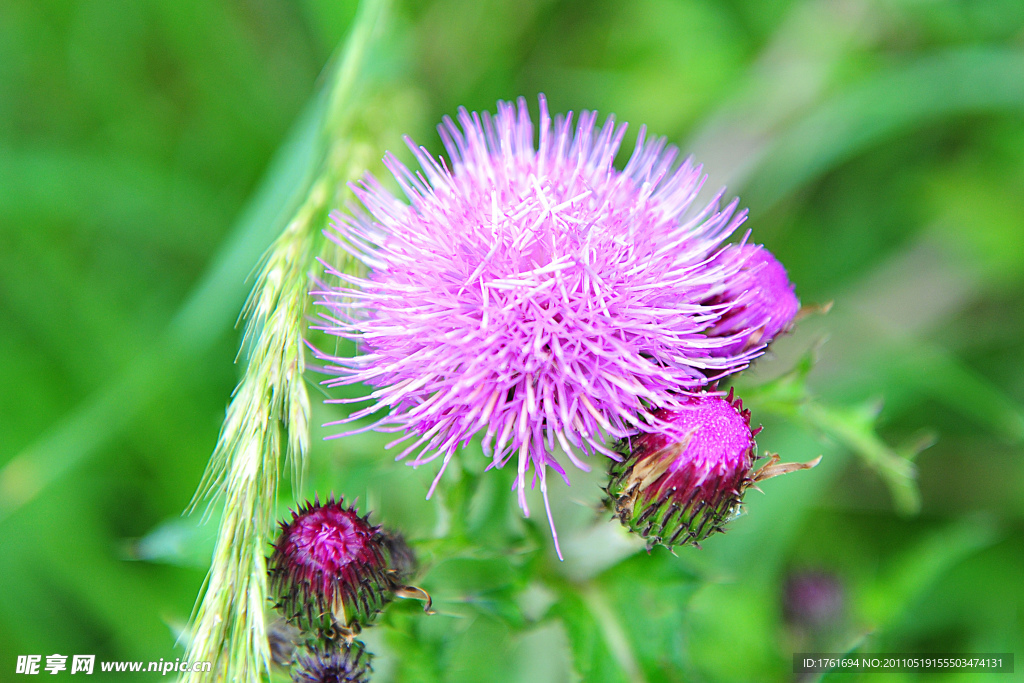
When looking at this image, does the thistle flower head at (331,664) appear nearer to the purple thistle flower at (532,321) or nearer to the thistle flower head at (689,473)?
the purple thistle flower at (532,321)

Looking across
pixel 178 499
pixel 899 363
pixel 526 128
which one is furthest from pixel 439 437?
pixel 899 363

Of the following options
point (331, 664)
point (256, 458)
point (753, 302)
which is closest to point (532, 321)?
point (753, 302)

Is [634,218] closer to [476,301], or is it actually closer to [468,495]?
[476,301]

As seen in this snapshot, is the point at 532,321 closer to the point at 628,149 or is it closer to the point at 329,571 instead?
the point at 329,571

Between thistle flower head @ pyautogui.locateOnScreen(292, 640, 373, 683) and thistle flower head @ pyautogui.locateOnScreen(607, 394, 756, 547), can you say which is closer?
thistle flower head @ pyautogui.locateOnScreen(607, 394, 756, 547)

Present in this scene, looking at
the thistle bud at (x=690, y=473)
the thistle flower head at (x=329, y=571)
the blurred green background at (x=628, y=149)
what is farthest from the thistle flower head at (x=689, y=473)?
the blurred green background at (x=628, y=149)

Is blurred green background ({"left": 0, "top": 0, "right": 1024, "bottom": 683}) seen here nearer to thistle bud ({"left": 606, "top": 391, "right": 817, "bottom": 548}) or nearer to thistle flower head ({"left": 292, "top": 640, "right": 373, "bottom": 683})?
thistle flower head ({"left": 292, "top": 640, "right": 373, "bottom": 683})

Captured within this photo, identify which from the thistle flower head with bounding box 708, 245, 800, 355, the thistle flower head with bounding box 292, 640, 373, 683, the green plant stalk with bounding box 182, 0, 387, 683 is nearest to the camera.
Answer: the green plant stalk with bounding box 182, 0, 387, 683

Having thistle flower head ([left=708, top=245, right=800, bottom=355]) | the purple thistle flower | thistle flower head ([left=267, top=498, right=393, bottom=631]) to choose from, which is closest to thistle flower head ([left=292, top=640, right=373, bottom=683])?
thistle flower head ([left=267, top=498, right=393, bottom=631])
